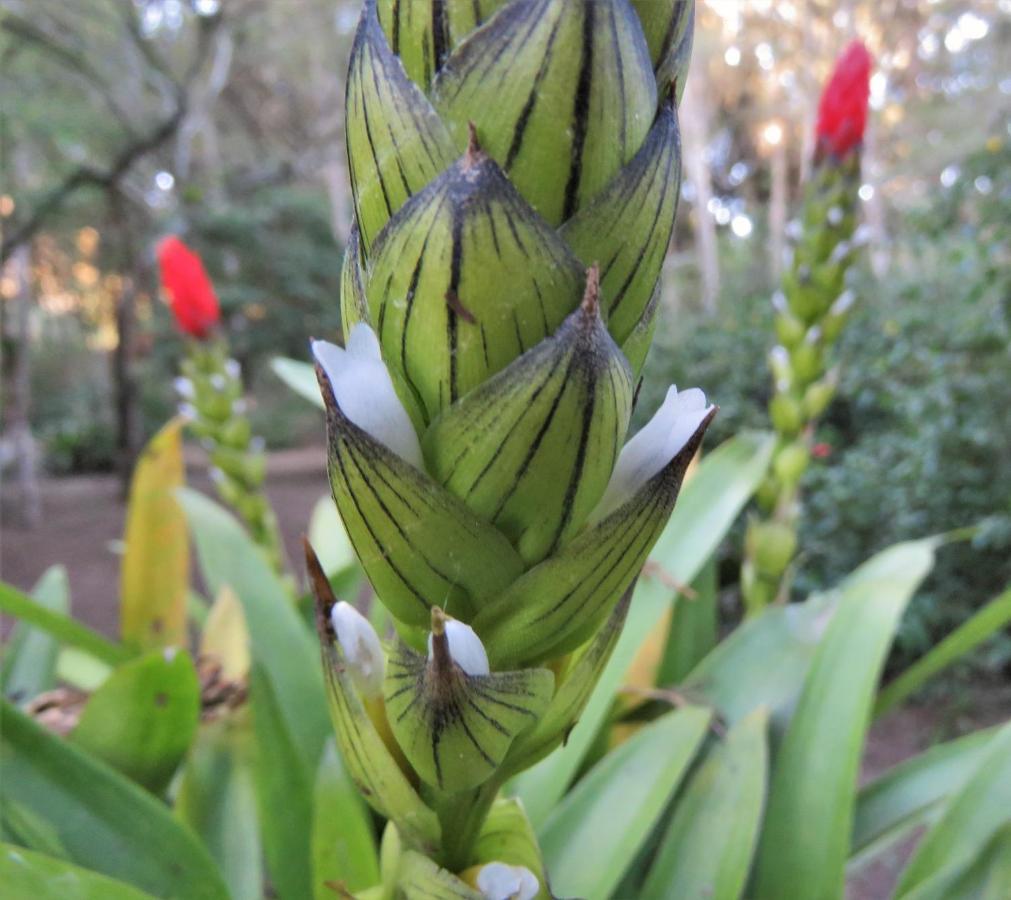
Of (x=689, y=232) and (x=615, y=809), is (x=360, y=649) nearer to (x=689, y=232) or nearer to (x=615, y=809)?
(x=615, y=809)

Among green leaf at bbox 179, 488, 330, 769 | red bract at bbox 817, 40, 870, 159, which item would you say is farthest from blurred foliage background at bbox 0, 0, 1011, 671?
green leaf at bbox 179, 488, 330, 769

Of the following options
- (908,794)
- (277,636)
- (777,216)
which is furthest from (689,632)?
(777,216)

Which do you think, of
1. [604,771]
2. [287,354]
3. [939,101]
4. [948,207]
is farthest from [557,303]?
[939,101]

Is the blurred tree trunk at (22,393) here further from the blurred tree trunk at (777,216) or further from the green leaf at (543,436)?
the blurred tree trunk at (777,216)

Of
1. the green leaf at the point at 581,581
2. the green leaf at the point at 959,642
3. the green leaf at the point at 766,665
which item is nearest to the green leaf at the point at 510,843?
the green leaf at the point at 581,581

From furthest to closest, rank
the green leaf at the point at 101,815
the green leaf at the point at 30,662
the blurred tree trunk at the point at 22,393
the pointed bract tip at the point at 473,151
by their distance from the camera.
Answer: the blurred tree trunk at the point at 22,393
the green leaf at the point at 30,662
the green leaf at the point at 101,815
the pointed bract tip at the point at 473,151

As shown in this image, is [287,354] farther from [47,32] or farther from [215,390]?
[215,390]
